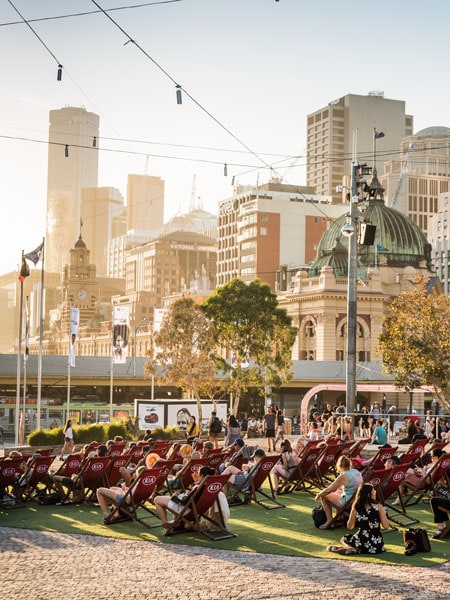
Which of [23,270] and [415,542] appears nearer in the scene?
[415,542]

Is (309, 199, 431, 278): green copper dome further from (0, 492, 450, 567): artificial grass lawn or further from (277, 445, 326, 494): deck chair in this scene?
(0, 492, 450, 567): artificial grass lawn

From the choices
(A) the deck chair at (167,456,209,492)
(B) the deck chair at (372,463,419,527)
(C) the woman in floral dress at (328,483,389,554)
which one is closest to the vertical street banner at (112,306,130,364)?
(A) the deck chair at (167,456,209,492)

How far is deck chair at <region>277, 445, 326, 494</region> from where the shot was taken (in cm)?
1961

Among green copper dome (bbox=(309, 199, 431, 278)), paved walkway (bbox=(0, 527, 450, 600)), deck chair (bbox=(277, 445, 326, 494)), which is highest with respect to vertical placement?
green copper dome (bbox=(309, 199, 431, 278))

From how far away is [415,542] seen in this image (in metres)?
13.7

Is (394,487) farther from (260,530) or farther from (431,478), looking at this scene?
(260,530)

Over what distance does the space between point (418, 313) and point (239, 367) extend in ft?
58.1

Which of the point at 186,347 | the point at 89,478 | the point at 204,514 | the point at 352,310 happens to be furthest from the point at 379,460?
the point at 186,347

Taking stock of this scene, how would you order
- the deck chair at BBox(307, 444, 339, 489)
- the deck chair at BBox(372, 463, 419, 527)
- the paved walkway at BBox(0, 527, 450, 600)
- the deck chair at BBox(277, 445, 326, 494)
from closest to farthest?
the paved walkway at BBox(0, 527, 450, 600) → the deck chair at BBox(372, 463, 419, 527) → the deck chair at BBox(277, 445, 326, 494) → the deck chair at BBox(307, 444, 339, 489)

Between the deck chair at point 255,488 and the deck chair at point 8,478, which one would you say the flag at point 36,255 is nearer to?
the deck chair at point 8,478

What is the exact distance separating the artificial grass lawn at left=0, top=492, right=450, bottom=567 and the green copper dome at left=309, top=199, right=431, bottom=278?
264ft

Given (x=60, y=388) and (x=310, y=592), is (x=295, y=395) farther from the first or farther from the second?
(x=310, y=592)

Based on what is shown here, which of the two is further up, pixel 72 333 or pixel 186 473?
pixel 72 333

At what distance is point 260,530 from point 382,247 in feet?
284
